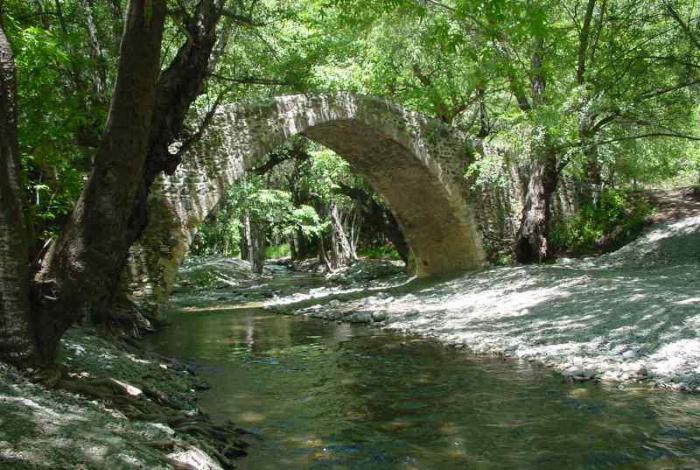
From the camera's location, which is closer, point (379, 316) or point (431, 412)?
point (431, 412)

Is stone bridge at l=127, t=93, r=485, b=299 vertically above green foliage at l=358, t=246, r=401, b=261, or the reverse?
stone bridge at l=127, t=93, r=485, b=299

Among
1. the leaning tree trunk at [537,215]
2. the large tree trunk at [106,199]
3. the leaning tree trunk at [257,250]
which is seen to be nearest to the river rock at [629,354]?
the large tree trunk at [106,199]

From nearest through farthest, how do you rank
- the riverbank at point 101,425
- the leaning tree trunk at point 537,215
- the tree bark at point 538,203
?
the riverbank at point 101,425
the tree bark at point 538,203
the leaning tree trunk at point 537,215

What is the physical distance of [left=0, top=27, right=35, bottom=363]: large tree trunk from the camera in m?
3.49

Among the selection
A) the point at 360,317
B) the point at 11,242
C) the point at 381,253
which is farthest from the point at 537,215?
the point at 381,253

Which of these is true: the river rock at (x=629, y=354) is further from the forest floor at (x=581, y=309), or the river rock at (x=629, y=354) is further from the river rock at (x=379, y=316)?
the river rock at (x=379, y=316)

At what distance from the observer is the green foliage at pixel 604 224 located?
45.6 feet

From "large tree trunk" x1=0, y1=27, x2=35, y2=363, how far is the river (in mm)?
1537

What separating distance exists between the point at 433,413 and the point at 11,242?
311 centimetres

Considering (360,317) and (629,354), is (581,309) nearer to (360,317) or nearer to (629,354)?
(629,354)

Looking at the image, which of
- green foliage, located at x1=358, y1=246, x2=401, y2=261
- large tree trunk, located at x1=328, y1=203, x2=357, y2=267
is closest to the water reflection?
large tree trunk, located at x1=328, y1=203, x2=357, y2=267

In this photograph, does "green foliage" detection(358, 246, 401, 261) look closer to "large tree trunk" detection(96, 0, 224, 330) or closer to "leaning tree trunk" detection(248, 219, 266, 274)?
"leaning tree trunk" detection(248, 219, 266, 274)

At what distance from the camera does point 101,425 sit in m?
3.13

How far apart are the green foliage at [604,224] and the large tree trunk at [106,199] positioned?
12255mm
